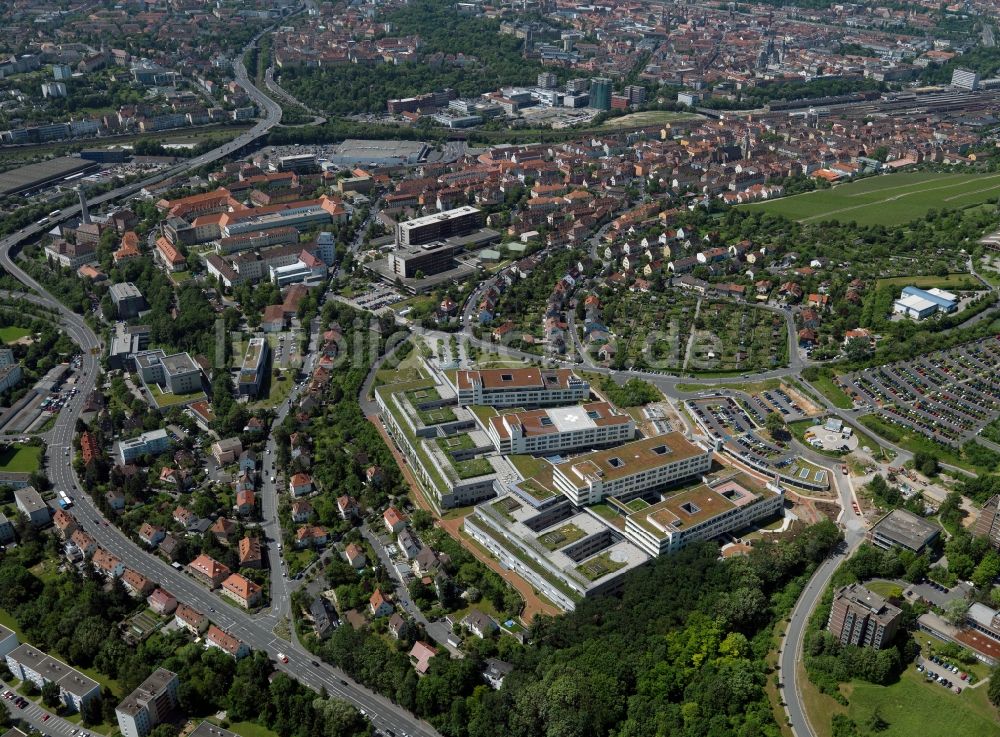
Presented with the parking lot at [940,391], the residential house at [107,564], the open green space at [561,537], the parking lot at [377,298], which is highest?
the parking lot at [940,391]

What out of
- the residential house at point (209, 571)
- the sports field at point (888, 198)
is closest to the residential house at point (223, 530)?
the residential house at point (209, 571)

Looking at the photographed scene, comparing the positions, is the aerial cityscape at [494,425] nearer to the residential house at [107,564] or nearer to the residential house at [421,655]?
the residential house at [107,564]

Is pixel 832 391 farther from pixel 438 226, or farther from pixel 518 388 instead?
pixel 438 226

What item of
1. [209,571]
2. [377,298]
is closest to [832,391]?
[377,298]

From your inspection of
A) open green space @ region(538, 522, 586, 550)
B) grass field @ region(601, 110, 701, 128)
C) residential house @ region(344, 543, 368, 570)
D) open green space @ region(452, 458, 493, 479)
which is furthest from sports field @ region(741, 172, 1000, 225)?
residential house @ region(344, 543, 368, 570)

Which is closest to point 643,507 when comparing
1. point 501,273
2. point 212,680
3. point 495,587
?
point 495,587

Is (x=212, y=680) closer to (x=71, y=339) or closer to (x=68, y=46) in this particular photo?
(x=71, y=339)
